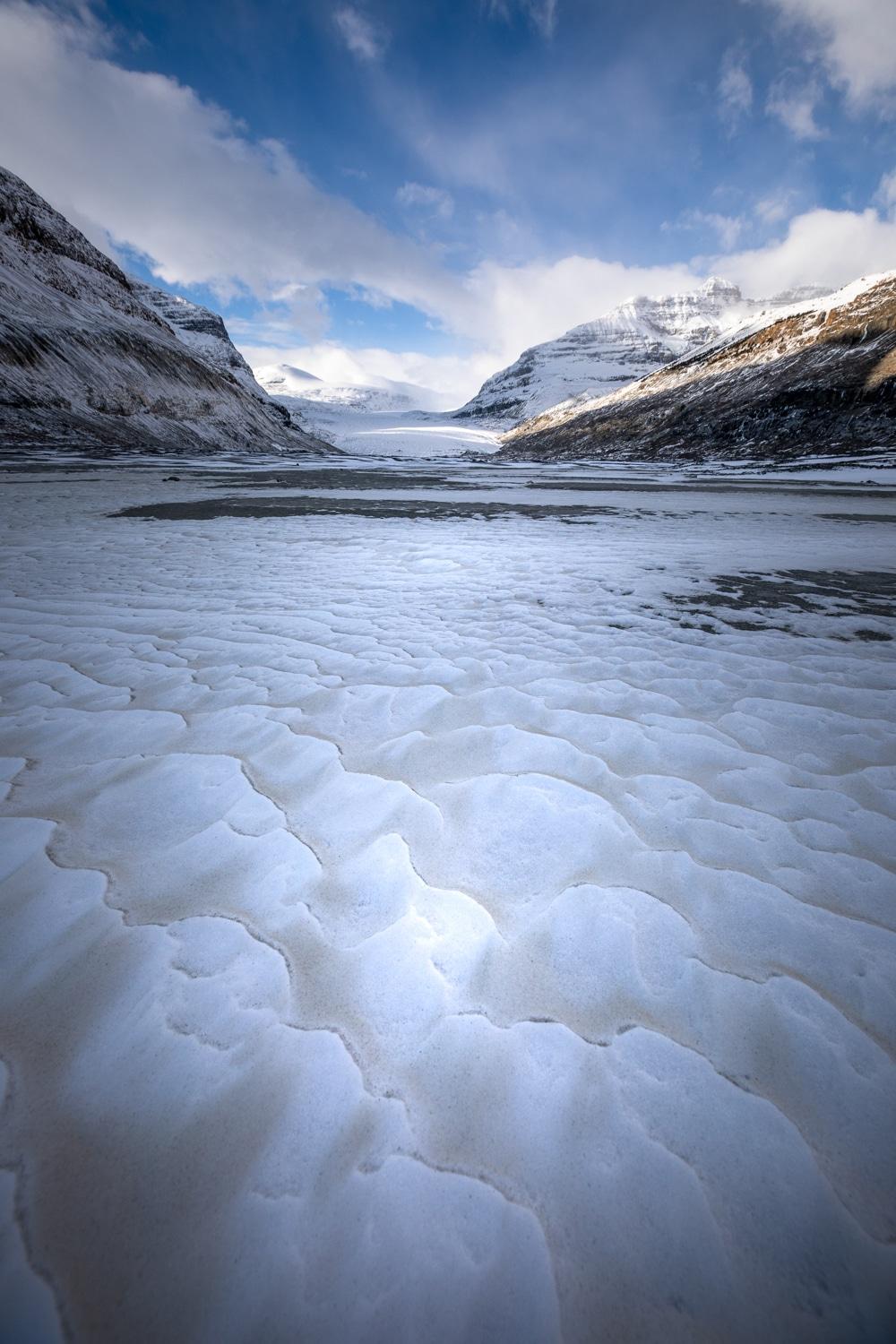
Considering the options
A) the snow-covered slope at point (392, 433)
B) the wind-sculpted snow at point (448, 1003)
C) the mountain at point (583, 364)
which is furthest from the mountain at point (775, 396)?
the mountain at point (583, 364)

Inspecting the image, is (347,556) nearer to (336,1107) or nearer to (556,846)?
(556,846)

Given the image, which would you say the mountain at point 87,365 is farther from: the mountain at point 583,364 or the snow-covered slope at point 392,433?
the mountain at point 583,364

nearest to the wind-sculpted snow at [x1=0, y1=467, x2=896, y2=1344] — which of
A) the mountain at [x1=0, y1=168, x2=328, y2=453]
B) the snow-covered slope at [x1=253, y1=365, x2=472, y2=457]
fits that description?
the mountain at [x1=0, y1=168, x2=328, y2=453]

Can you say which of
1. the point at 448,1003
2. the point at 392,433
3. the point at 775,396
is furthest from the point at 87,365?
the point at 392,433

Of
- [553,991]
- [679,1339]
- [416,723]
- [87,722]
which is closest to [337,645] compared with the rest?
[416,723]

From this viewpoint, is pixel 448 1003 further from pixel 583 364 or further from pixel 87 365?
pixel 583 364

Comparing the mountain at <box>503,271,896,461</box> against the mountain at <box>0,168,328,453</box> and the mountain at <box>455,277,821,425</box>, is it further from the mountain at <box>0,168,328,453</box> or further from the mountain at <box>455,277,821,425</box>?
the mountain at <box>455,277,821,425</box>
